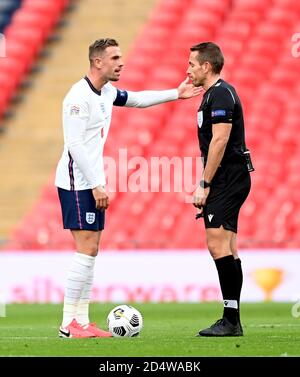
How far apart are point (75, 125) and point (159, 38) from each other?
1511 cm

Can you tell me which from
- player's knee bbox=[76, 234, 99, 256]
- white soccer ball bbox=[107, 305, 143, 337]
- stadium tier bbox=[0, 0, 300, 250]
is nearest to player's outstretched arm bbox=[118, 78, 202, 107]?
player's knee bbox=[76, 234, 99, 256]

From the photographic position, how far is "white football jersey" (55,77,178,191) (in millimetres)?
8883

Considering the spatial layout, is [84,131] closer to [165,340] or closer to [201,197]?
[201,197]

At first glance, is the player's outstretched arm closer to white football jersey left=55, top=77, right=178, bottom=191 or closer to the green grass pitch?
white football jersey left=55, top=77, right=178, bottom=191

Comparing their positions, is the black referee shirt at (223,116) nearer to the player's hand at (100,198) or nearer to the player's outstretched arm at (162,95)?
the player's outstretched arm at (162,95)

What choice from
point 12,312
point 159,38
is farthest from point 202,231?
point 159,38

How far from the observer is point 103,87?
9.35 m

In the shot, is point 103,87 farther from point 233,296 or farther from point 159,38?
point 159,38

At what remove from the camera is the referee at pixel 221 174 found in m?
8.87

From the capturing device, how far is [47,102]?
78.2ft

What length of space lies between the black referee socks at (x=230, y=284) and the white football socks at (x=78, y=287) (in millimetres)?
907

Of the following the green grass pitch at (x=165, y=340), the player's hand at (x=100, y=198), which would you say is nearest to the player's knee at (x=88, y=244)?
the player's hand at (x=100, y=198)

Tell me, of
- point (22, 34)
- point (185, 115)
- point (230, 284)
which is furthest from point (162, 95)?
point (22, 34)

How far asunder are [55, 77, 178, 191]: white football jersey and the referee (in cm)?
69
